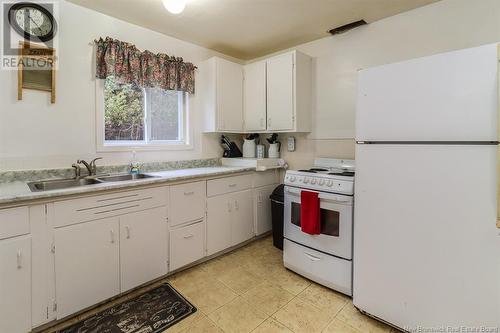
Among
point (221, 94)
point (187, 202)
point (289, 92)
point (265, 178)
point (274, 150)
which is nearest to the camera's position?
point (187, 202)

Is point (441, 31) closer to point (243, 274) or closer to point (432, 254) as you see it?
point (432, 254)

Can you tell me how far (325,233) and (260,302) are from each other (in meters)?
0.75

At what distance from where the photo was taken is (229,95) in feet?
10.3

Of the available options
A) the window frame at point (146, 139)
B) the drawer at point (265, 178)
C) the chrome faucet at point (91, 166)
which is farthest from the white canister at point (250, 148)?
the chrome faucet at point (91, 166)

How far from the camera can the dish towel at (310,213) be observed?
2059 millimetres

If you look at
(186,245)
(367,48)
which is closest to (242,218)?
(186,245)

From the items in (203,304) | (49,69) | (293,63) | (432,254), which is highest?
(293,63)

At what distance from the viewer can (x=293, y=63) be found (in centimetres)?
281

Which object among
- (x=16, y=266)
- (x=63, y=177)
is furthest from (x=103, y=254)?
(x=63, y=177)

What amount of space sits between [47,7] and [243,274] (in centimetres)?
282

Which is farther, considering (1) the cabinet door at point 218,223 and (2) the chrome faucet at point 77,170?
(1) the cabinet door at point 218,223

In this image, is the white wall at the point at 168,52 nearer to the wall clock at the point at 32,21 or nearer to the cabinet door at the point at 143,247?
the wall clock at the point at 32,21

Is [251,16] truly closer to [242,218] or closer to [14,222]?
[242,218]

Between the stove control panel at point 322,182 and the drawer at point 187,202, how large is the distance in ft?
2.82
